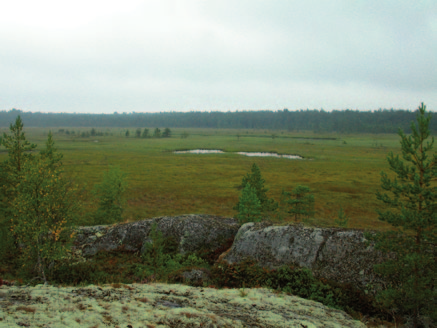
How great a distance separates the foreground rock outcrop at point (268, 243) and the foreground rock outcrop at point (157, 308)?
3420mm

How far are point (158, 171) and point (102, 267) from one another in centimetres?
6225

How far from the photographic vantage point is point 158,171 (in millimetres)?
80125

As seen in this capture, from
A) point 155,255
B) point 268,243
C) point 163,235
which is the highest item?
point 268,243

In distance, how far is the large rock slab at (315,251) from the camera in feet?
47.1

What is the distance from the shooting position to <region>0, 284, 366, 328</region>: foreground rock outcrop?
25.6ft

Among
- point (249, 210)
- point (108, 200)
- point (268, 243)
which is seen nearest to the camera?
point (268, 243)

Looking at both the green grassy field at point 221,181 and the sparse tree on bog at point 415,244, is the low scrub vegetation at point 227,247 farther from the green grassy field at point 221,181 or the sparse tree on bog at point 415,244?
the green grassy field at point 221,181

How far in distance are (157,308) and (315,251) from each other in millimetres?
9449

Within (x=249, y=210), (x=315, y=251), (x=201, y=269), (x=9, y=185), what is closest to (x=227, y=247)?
(x=249, y=210)

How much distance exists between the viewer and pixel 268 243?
17.1 metres

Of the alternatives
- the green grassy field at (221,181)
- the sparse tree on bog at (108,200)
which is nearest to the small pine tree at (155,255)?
the green grassy field at (221,181)

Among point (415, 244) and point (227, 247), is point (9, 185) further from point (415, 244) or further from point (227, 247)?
point (415, 244)

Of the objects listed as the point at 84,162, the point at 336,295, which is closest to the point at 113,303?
the point at 336,295

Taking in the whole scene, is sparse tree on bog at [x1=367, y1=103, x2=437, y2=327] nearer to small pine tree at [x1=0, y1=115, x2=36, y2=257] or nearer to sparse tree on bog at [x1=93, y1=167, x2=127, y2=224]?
small pine tree at [x1=0, y1=115, x2=36, y2=257]
